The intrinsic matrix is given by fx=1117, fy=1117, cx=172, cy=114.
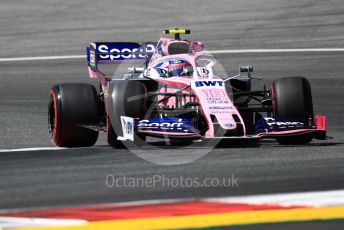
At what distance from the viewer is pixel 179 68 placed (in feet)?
44.2

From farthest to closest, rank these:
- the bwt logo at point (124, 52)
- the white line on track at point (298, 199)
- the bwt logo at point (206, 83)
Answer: the bwt logo at point (124, 52) → the bwt logo at point (206, 83) → the white line on track at point (298, 199)

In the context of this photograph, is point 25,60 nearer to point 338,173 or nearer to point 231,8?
point 231,8

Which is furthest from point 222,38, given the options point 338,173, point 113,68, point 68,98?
point 338,173

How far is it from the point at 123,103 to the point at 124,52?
2545 millimetres

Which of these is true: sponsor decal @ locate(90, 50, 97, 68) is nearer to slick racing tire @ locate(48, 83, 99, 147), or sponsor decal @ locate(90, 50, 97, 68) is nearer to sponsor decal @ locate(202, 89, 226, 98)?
slick racing tire @ locate(48, 83, 99, 147)

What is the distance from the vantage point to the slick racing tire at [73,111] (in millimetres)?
12938

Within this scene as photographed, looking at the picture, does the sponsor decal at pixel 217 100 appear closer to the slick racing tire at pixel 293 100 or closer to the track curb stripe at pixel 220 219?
the slick racing tire at pixel 293 100

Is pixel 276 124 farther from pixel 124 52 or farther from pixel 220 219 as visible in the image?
pixel 220 219

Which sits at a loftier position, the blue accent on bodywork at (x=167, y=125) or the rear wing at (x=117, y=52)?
the rear wing at (x=117, y=52)

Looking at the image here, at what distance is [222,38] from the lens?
23.1 metres

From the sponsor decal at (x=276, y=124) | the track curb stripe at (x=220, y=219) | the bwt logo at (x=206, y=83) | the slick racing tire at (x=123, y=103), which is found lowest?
the track curb stripe at (x=220, y=219)

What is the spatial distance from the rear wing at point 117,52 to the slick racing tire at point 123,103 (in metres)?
2.19

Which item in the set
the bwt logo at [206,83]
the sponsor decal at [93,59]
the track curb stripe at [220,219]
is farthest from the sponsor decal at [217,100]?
the track curb stripe at [220,219]

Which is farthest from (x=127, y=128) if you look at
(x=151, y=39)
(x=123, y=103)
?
(x=151, y=39)
